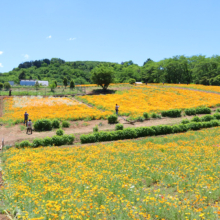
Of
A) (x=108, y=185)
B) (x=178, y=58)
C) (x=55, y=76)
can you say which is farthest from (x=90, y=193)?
(x=55, y=76)

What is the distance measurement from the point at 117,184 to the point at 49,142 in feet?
36.1

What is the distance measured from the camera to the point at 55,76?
549 ft

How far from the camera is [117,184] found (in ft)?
29.1

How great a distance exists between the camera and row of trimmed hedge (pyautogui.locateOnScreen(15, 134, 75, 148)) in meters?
17.3

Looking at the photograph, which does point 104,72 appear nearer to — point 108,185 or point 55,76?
point 108,185

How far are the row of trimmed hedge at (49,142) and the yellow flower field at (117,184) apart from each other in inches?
82.0

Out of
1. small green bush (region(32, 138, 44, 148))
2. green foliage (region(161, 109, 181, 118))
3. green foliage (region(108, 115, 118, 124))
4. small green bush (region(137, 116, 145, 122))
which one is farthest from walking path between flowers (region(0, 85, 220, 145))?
small green bush (region(32, 138, 44, 148))

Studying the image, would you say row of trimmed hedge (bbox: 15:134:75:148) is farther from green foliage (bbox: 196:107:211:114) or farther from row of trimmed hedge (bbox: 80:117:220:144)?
green foliage (bbox: 196:107:211:114)

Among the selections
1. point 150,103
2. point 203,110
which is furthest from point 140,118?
point 150,103

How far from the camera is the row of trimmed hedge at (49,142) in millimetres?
17297

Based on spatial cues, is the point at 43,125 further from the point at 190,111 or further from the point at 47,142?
the point at 190,111

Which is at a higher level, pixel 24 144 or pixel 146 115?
pixel 146 115

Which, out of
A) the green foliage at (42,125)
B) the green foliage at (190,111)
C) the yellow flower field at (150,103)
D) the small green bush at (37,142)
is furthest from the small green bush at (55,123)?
the green foliage at (190,111)

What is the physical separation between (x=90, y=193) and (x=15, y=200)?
271 centimetres
